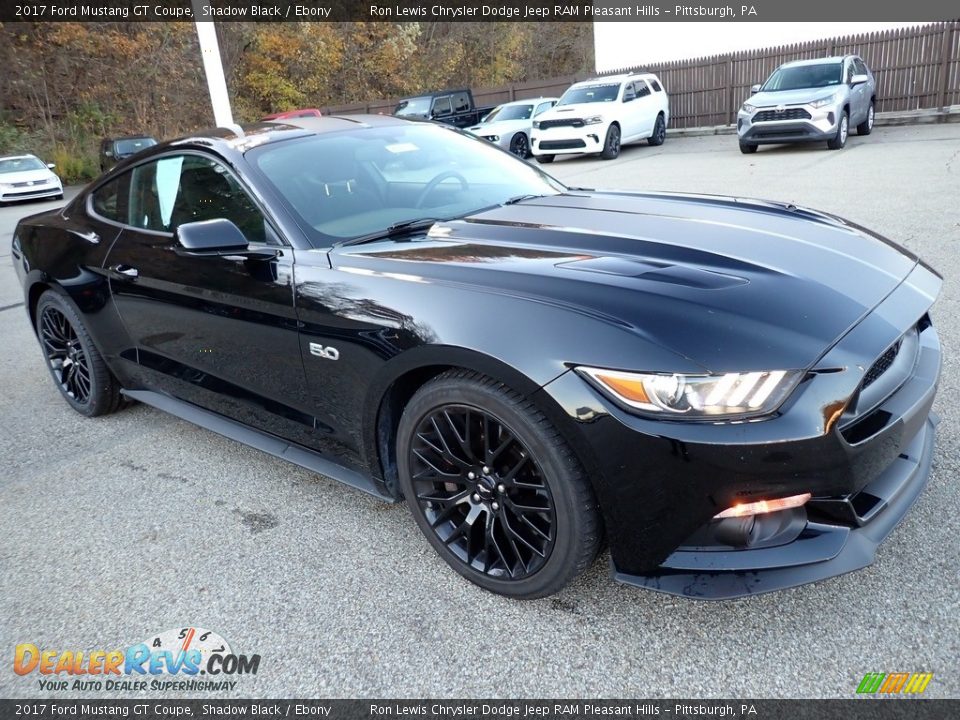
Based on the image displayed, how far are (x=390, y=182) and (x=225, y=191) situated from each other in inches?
27.6

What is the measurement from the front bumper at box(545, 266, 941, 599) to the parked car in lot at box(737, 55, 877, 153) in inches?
511

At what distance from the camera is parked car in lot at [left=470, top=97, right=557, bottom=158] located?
18.2 meters

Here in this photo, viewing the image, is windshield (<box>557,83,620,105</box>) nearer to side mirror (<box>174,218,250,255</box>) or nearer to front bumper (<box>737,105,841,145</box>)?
front bumper (<box>737,105,841,145</box>)

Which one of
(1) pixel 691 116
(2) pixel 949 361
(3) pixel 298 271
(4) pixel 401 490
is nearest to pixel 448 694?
(4) pixel 401 490

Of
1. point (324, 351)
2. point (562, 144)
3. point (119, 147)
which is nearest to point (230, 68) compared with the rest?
point (119, 147)

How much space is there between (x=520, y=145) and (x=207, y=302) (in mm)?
16520

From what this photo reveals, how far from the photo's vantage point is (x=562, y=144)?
16562 mm

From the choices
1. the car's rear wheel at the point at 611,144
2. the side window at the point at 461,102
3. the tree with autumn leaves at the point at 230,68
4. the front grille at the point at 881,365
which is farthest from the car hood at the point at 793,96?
the tree with autumn leaves at the point at 230,68

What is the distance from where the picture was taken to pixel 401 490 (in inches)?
107

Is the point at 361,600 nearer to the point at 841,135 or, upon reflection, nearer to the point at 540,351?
the point at 540,351

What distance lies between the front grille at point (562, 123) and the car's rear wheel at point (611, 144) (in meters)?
0.68

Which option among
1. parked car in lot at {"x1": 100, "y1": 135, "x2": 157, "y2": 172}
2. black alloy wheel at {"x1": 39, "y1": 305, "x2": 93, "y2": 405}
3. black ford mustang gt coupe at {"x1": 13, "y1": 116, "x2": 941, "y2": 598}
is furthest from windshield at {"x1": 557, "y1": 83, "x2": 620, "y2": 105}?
black alloy wheel at {"x1": 39, "y1": 305, "x2": 93, "y2": 405}

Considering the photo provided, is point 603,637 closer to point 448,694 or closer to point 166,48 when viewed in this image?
point 448,694

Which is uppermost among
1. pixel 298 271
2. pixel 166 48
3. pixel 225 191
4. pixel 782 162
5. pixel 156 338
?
pixel 166 48
